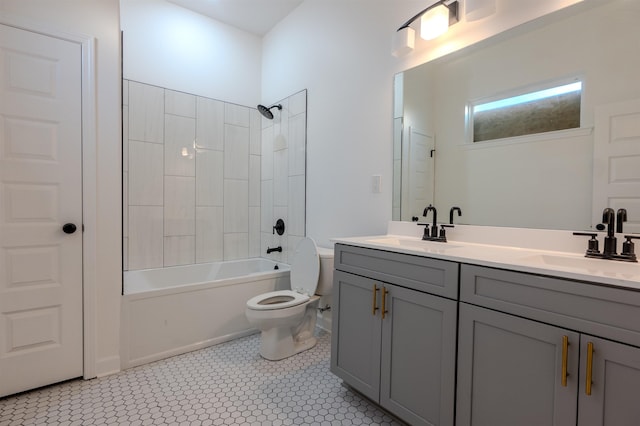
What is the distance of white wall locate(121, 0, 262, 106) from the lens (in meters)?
2.71

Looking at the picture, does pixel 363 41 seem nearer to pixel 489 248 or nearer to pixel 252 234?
pixel 489 248

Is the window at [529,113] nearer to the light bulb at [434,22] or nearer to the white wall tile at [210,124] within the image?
the light bulb at [434,22]

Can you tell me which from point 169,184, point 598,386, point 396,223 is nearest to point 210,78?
point 169,184

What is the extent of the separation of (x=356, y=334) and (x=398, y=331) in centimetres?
29

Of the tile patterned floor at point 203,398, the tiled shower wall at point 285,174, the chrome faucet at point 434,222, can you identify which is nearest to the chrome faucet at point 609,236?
the chrome faucet at point 434,222

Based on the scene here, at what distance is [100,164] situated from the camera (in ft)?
6.54

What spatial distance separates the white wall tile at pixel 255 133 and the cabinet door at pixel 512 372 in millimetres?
2743

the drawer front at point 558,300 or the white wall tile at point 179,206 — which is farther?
the white wall tile at point 179,206

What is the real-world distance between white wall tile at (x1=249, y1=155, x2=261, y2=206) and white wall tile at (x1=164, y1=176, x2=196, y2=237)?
1.98 ft

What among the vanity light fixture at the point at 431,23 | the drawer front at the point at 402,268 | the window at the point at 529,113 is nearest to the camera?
the drawer front at the point at 402,268

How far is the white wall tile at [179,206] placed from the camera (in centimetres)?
289

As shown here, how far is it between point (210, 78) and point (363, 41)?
1.60 meters

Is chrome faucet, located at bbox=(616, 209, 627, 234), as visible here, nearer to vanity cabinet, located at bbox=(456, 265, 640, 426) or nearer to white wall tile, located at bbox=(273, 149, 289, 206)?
vanity cabinet, located at bbox=(456, 265, 640, 426)

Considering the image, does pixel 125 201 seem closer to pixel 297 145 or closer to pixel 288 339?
pixel 297 145
